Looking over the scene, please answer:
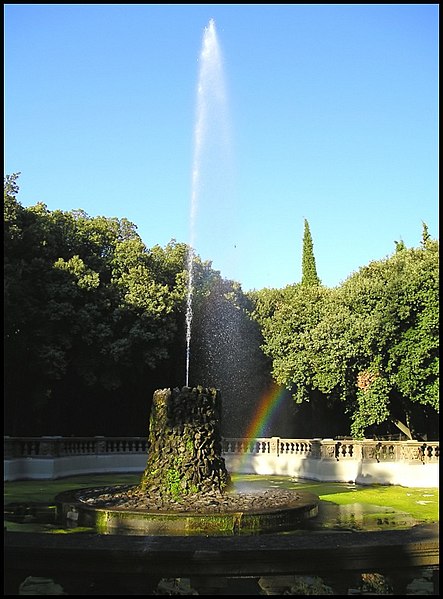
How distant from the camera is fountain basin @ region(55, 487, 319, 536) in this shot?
39.9 ft

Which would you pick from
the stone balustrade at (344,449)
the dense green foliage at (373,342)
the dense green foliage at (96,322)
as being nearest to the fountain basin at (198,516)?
the stone balustrade at (344,449)

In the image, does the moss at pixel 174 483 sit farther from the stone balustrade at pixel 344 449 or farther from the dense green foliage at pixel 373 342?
the dense green foliage at pixel 373 342

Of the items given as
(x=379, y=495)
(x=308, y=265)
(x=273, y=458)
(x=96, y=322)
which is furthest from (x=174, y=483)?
(x=308, y=265)

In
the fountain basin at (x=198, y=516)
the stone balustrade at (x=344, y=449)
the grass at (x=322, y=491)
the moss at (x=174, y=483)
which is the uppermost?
the moss at (x=174, y=483)

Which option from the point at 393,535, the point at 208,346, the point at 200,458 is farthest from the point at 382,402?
the point at 393,535

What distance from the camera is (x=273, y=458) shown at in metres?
27.2

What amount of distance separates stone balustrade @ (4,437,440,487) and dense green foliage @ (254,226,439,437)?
172 inches

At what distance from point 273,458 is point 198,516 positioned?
15.3m

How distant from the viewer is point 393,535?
32.1 ft

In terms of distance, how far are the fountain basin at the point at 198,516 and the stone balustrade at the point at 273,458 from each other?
9367 mm

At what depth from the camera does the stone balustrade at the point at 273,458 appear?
22.8 metres

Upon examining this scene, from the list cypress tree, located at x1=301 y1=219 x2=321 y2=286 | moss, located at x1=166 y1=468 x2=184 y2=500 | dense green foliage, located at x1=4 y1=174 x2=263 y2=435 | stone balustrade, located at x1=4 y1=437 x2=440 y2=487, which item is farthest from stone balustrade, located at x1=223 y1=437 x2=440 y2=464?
cypress tree, located at x1=301 y1=219 x2=321 y2=286

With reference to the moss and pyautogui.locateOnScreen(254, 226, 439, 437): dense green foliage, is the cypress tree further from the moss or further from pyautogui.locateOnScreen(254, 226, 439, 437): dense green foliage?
the moss

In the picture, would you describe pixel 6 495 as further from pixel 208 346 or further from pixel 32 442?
pixel 208 346
